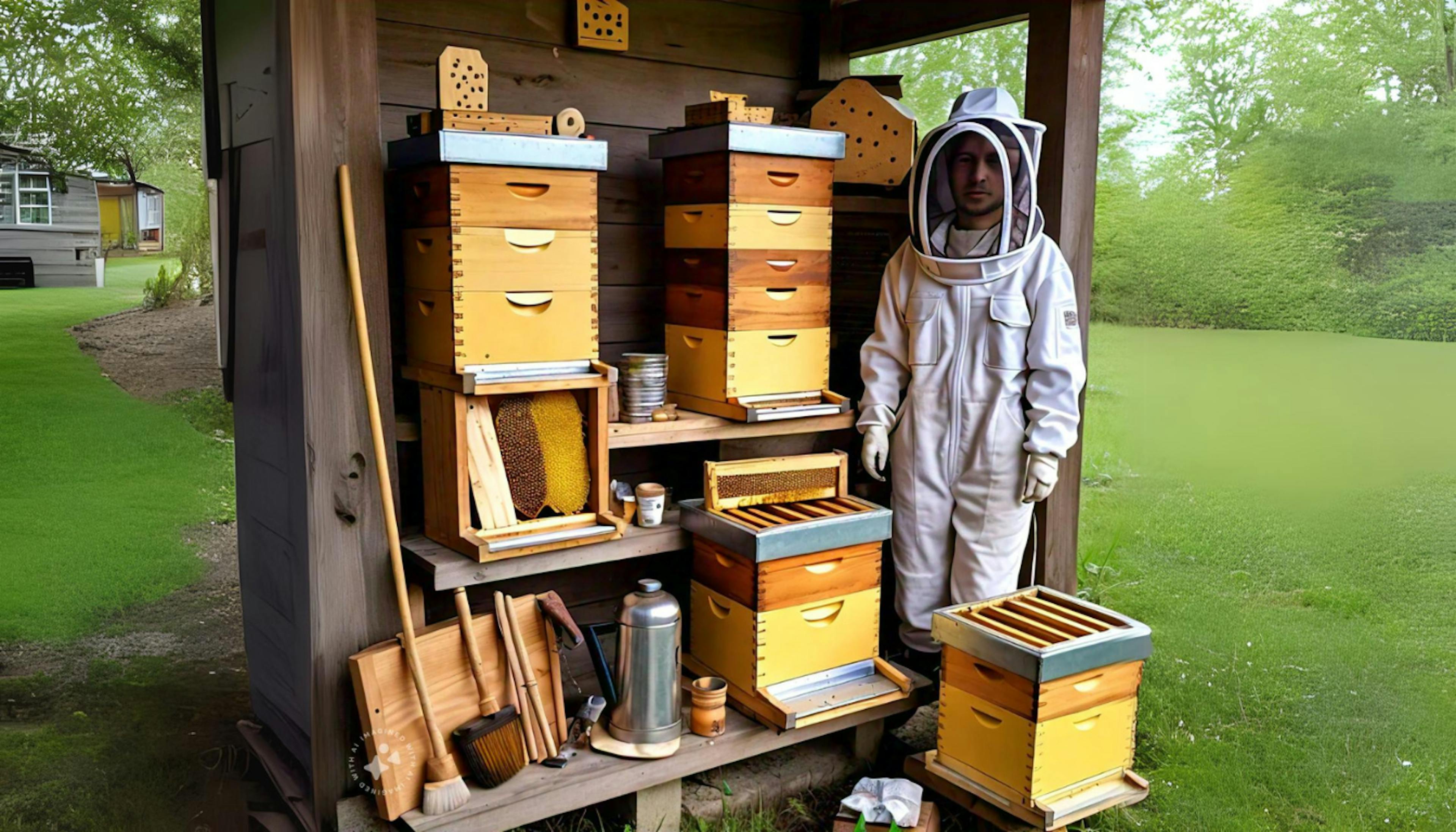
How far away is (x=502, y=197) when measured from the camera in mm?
2553

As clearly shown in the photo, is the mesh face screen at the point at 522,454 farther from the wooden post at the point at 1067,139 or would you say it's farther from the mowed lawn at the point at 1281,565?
the mowed lawn at the point at 1281,565

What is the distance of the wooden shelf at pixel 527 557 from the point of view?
2.62 m

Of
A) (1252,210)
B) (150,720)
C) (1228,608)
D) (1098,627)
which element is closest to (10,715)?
(150,720)

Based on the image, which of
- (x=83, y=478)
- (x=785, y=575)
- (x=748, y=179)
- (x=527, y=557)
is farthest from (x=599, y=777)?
(x=83, y=478)

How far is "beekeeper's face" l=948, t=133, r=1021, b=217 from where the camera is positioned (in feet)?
9.81

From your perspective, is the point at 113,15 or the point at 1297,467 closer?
the point at 113,15

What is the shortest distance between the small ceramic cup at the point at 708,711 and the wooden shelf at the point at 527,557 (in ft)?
1.38

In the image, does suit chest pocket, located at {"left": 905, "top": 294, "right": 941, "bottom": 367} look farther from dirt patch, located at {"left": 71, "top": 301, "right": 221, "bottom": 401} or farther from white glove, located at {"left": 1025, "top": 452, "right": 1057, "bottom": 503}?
dirt patch, located at {"left": 71, "top": 301, "right": 221, "bottom": 401}

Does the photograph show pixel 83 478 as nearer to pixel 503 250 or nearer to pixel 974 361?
pixel 503 250

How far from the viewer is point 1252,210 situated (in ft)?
28.0

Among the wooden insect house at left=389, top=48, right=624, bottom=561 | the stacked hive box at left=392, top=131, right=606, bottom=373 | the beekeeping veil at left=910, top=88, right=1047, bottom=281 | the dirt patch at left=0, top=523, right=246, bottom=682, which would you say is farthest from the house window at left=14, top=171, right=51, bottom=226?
the beekeeping veil at left=910, top=88, right=1047, bottom=281

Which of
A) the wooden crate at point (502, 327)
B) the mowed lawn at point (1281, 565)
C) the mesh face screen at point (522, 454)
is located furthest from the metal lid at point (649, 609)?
the mowed lawn at point (1281, 565)

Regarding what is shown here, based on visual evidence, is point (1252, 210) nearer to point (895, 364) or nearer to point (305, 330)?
point (895, 364)

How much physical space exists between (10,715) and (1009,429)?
Result: 487 centimetres
